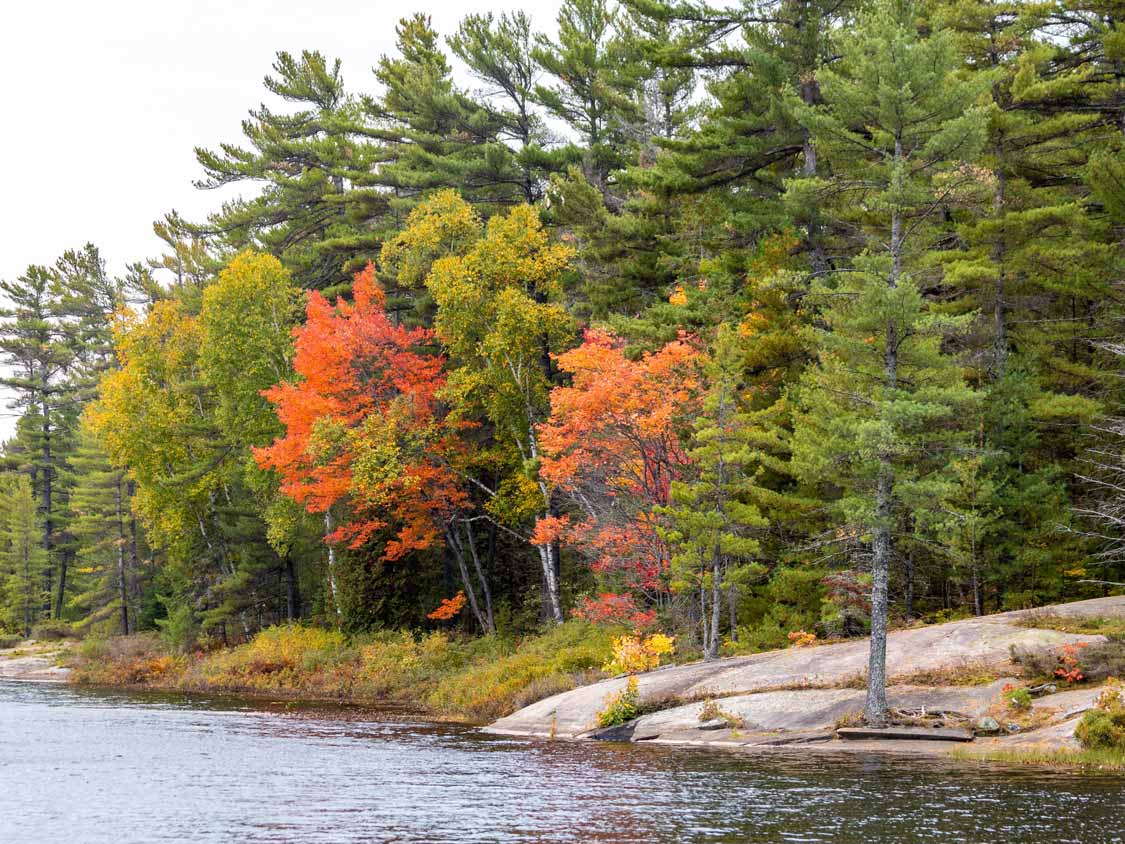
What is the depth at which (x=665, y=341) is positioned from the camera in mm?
34375

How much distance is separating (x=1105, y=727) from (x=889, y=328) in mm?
8704

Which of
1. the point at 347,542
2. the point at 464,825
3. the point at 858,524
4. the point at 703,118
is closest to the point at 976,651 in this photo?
the point at 858,524

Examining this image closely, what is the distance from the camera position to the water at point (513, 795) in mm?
13172

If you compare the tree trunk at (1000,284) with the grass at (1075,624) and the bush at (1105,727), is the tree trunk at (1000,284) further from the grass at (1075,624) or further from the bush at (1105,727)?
the bush at (1105,727)

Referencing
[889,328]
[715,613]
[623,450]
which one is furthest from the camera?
[623,450]

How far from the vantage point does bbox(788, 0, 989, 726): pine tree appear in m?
21.3

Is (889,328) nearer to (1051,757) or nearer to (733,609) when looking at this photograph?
(1051,757)

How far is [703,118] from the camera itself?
5234 cm

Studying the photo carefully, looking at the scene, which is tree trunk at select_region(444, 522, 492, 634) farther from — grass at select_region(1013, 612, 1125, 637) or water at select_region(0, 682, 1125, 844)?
grass at select_region(1013, 612, 1125, 637)

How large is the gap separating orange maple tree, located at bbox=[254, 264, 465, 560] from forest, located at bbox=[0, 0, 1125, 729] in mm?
163

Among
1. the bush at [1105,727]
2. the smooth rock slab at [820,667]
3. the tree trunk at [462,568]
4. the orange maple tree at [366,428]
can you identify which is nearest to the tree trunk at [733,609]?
the smooth rock slab at [820,667]

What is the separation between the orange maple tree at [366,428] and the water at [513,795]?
15.7 metres

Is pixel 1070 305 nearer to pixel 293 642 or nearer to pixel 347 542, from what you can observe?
pixel 347 542

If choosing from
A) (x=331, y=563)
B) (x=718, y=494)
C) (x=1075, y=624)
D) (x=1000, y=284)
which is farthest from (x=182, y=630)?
(x=1075, y=624)
